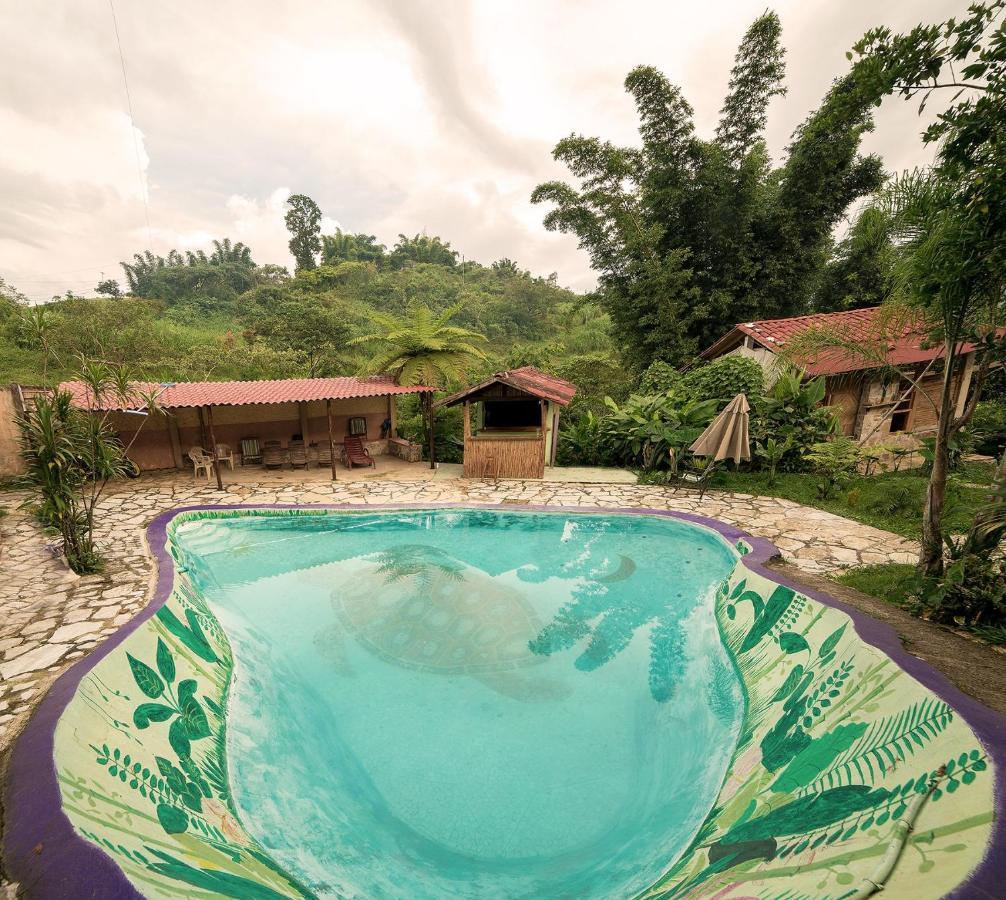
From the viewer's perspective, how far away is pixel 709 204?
15.9 metres

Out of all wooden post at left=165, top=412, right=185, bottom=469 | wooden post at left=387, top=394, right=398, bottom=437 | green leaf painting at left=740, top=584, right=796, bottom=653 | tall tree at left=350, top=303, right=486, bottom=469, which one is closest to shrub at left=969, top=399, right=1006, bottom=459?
green leaf painting at left=740, top=584, right=796, bottom=653

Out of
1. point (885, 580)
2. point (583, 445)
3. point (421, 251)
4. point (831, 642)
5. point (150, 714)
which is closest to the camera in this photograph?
point (150, 714)

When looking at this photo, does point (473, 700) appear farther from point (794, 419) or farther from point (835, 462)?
point (794, 419)

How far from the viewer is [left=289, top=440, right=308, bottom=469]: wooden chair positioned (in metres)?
13.6

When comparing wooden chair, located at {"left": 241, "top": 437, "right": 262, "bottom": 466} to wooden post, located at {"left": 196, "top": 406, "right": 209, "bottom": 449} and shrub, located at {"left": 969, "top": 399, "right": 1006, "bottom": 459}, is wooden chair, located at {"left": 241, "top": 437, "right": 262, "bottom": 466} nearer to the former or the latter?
wooden post, located at {"left": 196, "top": 406, "right": 209, "bottom": 449}

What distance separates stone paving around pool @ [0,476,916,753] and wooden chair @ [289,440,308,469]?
1.39m

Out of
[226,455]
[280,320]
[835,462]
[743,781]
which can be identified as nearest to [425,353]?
[226,455]

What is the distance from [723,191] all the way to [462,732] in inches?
721

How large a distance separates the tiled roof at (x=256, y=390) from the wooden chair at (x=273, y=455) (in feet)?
6.27

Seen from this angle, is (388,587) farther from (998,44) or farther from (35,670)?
(998,44)

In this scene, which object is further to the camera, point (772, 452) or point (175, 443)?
point (175, 443)

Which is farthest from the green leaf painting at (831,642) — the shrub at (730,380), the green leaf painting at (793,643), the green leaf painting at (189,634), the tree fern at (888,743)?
the shrub at (730,380)

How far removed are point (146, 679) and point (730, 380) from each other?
13665 mm

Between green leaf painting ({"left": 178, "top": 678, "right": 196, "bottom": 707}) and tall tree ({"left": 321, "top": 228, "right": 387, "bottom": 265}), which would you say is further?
tall tree ({"left": 321, "top": 228, "right": 387, "bottom": 265})
